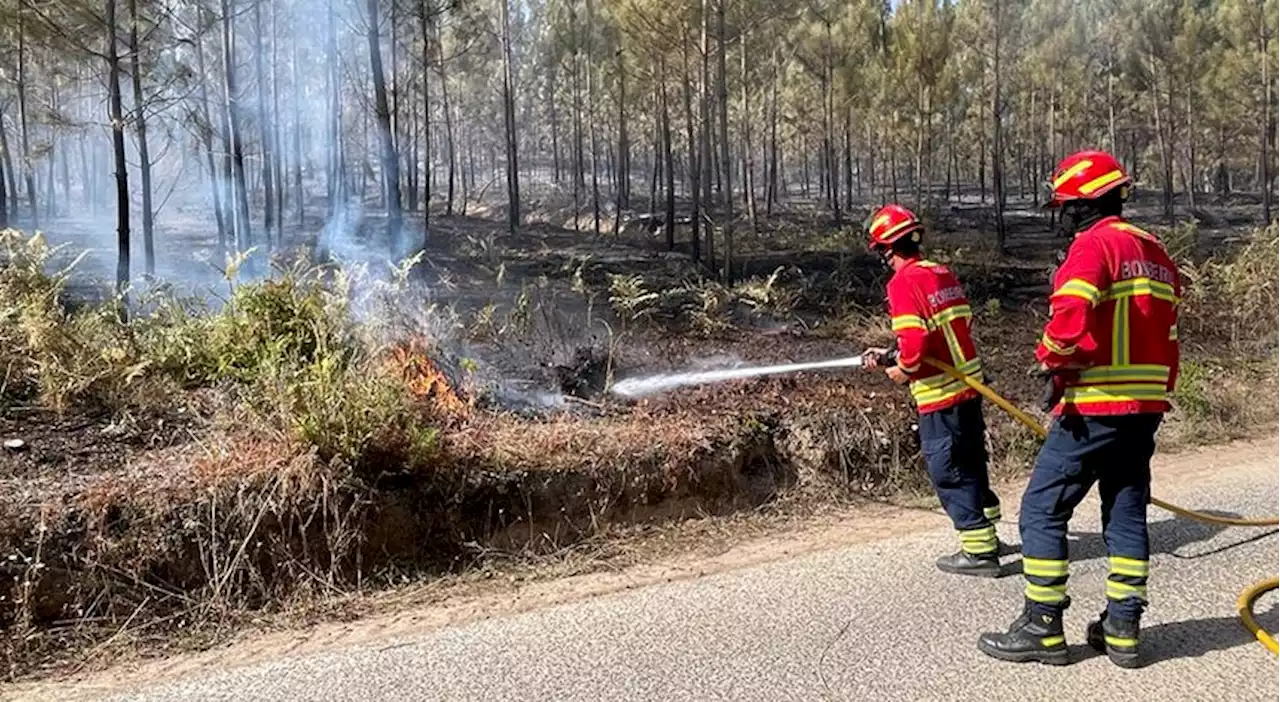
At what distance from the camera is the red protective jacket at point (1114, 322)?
127 inches

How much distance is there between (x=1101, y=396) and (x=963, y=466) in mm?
1078

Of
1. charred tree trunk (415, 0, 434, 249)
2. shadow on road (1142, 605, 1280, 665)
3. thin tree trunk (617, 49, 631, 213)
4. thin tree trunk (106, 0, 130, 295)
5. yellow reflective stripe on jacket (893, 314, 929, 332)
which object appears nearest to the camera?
shadow on road (1142, 605, 1280, 665)

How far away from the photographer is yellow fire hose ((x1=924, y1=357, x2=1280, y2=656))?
347 cm

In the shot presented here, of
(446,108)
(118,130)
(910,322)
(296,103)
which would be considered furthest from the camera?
(446,108)

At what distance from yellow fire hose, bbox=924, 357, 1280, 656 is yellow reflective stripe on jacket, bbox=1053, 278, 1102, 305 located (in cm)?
71

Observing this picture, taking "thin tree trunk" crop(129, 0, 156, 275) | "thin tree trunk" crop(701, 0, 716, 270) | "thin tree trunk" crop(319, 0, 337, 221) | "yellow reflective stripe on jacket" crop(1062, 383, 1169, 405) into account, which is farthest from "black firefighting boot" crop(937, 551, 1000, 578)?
"thin tree trunk" crop(319, 0, 337, 221)

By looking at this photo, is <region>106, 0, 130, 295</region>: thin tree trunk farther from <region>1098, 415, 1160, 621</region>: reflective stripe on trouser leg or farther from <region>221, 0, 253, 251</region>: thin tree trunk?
<region>1098, 415, 1160, 621</region>: reflective stripe on trouser leg

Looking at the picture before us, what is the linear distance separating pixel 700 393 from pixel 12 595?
14.5 ft

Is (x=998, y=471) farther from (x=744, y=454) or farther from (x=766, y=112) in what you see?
(x=766, y=112)

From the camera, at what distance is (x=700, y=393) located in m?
7.05

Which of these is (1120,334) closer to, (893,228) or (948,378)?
(948,378)

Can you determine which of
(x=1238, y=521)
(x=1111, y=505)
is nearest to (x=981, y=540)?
(x=1111, y=505)

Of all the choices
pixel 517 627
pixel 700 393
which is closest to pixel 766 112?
pixel 700 393

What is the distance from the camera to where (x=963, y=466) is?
14.2 feet
